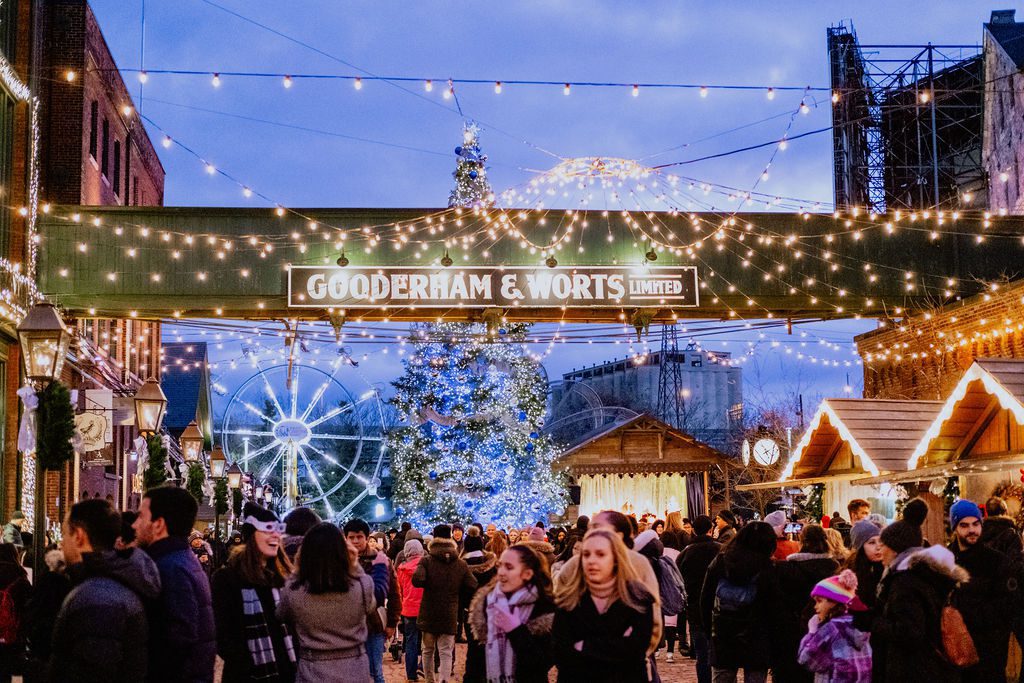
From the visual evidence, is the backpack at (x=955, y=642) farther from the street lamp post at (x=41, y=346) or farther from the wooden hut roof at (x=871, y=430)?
the wooden hut roof at (x=871, y=430)

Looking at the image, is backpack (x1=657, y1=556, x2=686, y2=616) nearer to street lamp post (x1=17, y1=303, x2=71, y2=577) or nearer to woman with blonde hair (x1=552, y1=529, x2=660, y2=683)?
woman with blonde hair (x1=552, y1=529, x2=660, y2=683)

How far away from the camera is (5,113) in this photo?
20391 millimetres

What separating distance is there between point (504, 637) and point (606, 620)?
139cm

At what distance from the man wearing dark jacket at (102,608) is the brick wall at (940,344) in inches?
796

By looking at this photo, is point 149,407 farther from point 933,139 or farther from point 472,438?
point 933,139

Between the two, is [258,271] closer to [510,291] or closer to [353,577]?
[510,291]

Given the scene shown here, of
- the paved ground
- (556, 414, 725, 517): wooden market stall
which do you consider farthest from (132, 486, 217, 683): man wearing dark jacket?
(556, 414, 725, 517): wooden market stall

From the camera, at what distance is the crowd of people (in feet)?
19.0

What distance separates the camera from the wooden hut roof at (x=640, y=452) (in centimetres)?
3359

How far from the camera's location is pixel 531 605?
7.16 metres

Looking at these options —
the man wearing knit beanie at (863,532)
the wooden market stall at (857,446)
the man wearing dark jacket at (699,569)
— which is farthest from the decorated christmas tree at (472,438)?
the man wearing knit beanie at (863,532)

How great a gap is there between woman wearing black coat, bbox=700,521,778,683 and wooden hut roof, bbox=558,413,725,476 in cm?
2432

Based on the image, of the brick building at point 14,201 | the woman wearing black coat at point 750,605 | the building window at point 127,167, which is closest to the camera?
the woman wearing black coat at point 750,605

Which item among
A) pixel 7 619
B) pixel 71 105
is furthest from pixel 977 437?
pixel 71 105
